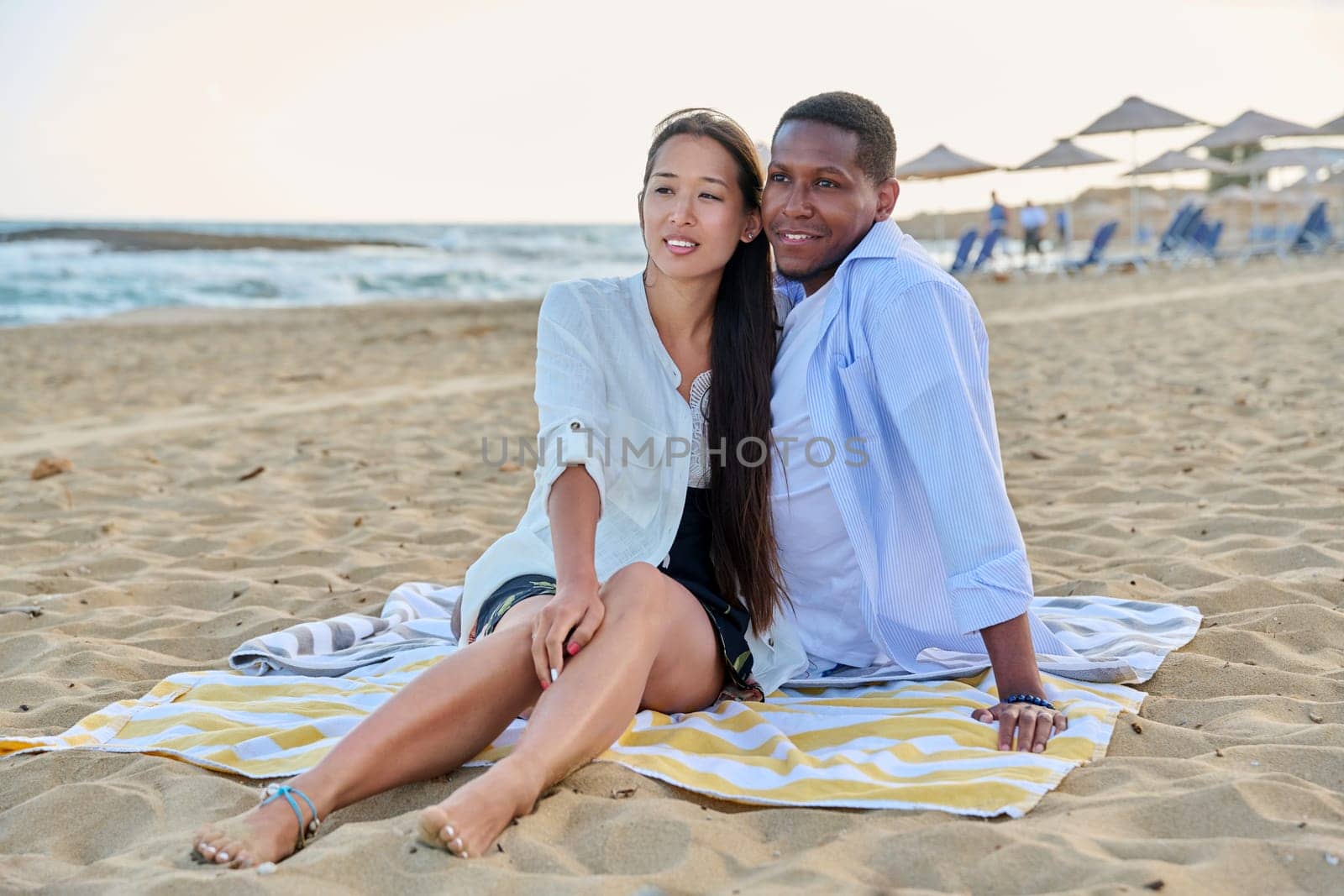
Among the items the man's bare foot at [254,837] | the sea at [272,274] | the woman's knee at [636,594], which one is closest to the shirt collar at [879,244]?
the woman's knee at [636,594]

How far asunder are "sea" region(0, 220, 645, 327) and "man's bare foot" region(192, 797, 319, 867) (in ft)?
48.1

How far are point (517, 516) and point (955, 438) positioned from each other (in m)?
2.56

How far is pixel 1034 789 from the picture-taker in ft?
6.29

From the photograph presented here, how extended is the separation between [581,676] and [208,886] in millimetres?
653

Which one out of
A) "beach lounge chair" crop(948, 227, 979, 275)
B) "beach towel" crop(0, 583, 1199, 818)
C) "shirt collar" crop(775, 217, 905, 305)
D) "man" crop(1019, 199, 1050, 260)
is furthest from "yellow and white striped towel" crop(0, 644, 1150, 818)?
"man" crop(1019, 199, 1050, 260)

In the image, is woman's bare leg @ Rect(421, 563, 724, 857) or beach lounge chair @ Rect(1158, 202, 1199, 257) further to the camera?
beach lounge chair @ Rect(1158, 202, 1199, 257)

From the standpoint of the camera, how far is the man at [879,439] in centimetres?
216

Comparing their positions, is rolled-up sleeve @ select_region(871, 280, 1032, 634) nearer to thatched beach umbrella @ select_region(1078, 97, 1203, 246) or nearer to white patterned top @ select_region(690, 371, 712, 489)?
white patterned top @ select_region(690, 371, 712, 489)

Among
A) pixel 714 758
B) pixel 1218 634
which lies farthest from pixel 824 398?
pixel 1218 634

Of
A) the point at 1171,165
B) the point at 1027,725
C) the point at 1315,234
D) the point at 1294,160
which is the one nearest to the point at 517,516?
the point at 1027,725

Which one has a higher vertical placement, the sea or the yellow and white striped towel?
the sea

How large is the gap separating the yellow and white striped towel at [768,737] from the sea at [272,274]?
45.7ft

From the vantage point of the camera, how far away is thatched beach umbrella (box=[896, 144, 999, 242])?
18219mm

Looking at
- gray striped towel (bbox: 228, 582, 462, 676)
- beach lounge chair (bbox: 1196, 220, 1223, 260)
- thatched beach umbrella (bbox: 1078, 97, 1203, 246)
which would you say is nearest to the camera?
gray striped towel (bbox: 228, 582, 462, 676)
